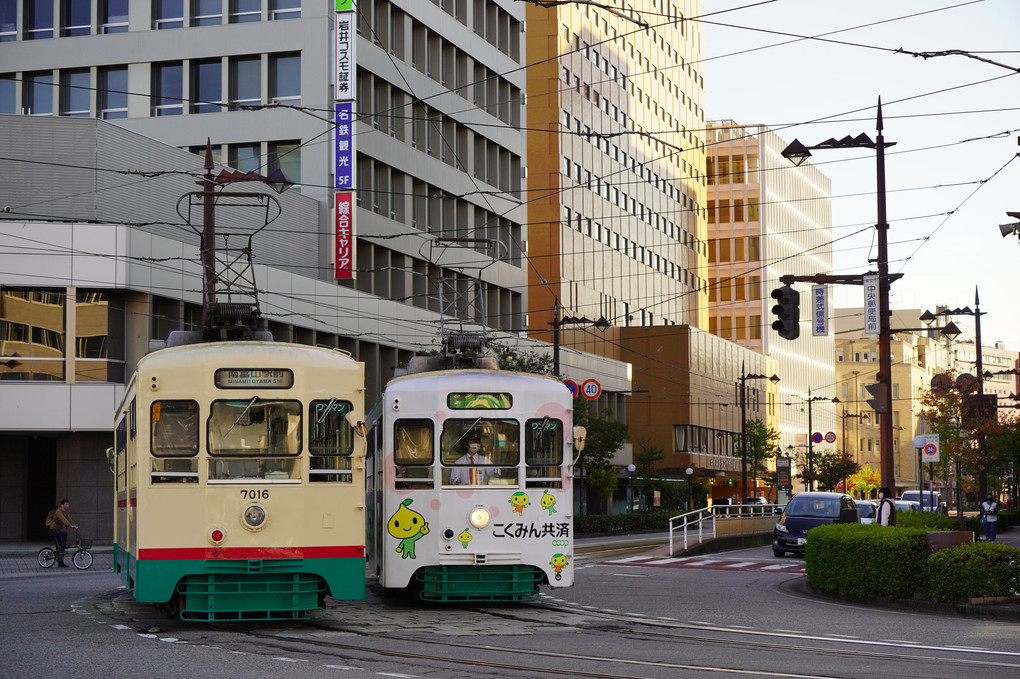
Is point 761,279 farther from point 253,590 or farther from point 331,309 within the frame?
point 253,590

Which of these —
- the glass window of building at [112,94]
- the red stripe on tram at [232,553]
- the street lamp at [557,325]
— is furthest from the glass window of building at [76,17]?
the red stripe on tram at [232,553]

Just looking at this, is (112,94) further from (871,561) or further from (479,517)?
(871,561)

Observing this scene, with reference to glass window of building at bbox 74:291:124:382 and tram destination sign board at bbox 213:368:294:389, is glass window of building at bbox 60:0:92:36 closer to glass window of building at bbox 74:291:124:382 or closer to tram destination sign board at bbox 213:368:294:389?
glass window of building at bbox 74:291:124:382

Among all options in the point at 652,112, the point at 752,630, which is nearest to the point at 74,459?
the point at 752,630

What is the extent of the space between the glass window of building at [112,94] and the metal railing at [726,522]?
25.1 metres

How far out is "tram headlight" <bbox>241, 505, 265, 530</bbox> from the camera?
15.7 meters

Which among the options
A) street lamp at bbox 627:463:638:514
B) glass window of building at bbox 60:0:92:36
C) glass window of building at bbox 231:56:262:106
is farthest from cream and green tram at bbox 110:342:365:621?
street lamp at bbox 627:463:638:514

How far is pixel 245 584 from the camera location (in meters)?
15.7

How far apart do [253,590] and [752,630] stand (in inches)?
214

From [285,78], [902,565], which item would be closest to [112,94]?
[285,78]

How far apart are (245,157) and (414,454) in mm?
34627

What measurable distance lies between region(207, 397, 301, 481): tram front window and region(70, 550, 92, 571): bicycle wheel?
1744 cm

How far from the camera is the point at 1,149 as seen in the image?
44062 mm

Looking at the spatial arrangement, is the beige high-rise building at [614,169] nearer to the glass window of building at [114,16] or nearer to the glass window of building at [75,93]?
the glass window of building at [114,16]
